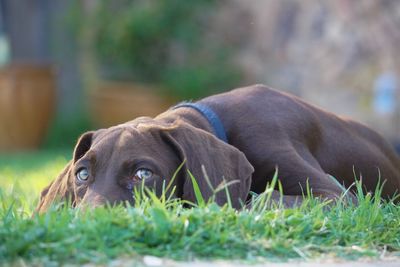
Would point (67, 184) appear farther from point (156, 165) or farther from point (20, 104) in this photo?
point (20, 104)

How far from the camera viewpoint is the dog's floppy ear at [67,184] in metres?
4.81

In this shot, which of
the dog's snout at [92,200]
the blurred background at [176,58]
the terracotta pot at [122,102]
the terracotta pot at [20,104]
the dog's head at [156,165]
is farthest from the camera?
the terracotta pot at [20,104]

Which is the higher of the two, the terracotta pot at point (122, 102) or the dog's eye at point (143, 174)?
the dog's eye at point (143, 174)

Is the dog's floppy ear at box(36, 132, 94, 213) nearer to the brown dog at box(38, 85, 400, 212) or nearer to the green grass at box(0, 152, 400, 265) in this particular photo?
the brown dog at box(38, 85, 400, 212)

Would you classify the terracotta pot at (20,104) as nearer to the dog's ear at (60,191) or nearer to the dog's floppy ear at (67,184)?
the dog's ear at (60,191)

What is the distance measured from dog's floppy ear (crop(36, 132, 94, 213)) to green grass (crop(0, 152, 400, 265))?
27.2 inches

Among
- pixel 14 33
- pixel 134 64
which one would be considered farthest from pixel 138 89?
pixel 14 33

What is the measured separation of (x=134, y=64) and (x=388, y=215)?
11.6 m

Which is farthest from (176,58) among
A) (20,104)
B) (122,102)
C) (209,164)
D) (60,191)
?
(209,164)

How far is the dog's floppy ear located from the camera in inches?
189

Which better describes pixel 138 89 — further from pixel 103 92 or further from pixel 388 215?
pixel 388 215

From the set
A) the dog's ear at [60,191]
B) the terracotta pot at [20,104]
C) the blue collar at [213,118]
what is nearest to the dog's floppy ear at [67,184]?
the dog's ear at [60,191]

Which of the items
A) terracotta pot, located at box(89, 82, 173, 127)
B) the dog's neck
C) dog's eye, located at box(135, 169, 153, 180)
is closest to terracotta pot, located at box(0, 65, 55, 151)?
terracotta pot, located at box(89, 82, 173, 127)

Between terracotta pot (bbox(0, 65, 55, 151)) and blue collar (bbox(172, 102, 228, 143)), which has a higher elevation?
blue collar (bbox(172, 102, 228, 143))
